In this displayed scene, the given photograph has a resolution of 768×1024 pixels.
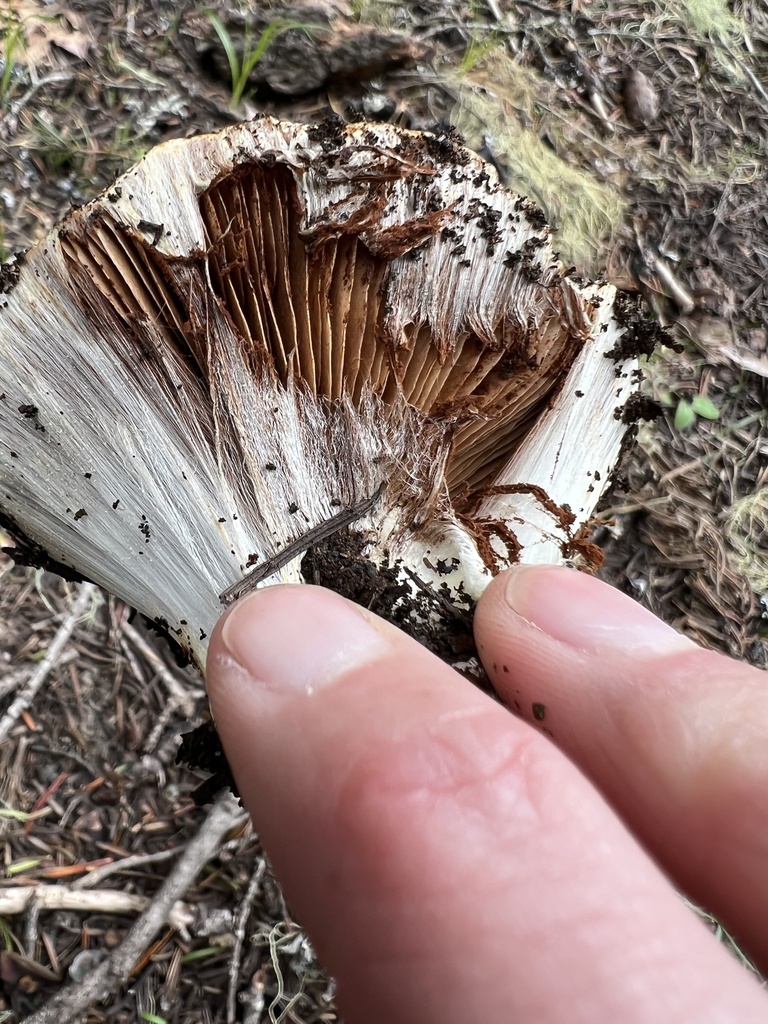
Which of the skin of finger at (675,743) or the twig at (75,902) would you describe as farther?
the twig at (75,902)

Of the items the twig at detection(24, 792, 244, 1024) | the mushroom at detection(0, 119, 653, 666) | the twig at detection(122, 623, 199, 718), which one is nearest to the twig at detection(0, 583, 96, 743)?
the twig at detection(122, 623, 199, 718)

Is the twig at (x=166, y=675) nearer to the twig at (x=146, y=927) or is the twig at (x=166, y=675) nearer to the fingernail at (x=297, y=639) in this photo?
the twig at (x=146, y=927)

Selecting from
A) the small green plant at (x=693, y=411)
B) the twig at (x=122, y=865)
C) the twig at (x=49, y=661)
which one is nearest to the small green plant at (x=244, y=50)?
the twig at (x=49, y=661)

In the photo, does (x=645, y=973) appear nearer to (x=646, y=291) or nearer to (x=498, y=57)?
(x=646, y=291)

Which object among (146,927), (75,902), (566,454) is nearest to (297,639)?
(566,454)

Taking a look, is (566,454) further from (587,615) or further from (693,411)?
(693,411)

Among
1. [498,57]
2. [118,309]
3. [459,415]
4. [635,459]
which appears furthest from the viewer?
[498,57]

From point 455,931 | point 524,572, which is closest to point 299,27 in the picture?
point 524,572
